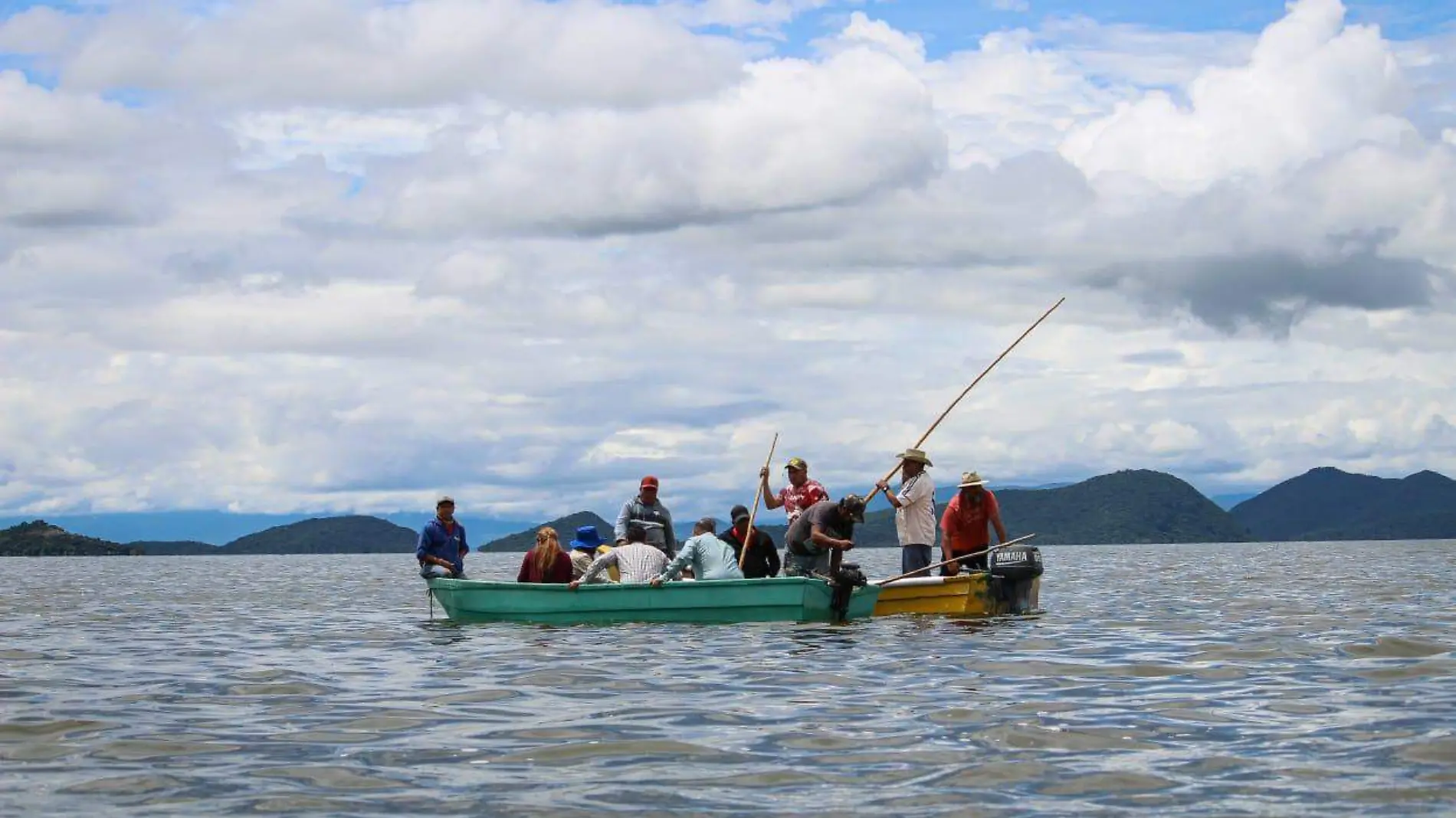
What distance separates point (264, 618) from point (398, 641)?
984cm

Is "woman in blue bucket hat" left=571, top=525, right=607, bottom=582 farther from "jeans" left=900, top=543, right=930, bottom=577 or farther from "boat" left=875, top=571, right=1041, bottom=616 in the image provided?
"jeans" left=900, top=543, right=930, bottom=577

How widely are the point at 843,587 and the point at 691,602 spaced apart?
2146 mm

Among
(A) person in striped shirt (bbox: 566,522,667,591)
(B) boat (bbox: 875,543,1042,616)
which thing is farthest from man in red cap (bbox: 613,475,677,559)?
(B) boat (bbox: 875,543,1042,616)

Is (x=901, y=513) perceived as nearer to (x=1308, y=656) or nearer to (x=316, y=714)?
(x=1308, y=656)

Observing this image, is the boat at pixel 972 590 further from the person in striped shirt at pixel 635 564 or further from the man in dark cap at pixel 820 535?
the person in striped shirt at pixel 635 564

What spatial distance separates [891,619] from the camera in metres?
22.9

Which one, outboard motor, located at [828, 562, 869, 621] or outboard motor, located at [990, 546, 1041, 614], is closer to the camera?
outboard motor, located at [828, 562, 869, 621]

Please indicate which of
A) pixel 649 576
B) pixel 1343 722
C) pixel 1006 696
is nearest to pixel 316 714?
pixel 1006 696

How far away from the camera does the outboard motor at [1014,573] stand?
23641 millimetres

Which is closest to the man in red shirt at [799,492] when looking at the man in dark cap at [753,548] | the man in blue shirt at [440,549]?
the man in dark cap at [753,548]

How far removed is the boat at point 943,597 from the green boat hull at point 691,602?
43 centimetres

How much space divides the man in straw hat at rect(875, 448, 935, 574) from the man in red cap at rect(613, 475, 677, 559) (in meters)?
3.33

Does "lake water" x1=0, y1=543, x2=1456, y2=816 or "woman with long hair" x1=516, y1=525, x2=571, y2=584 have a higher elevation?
"woman with long hair" x1=516, y1=525, x2=571, y2=584

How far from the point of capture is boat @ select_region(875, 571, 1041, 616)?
23.2 meters
